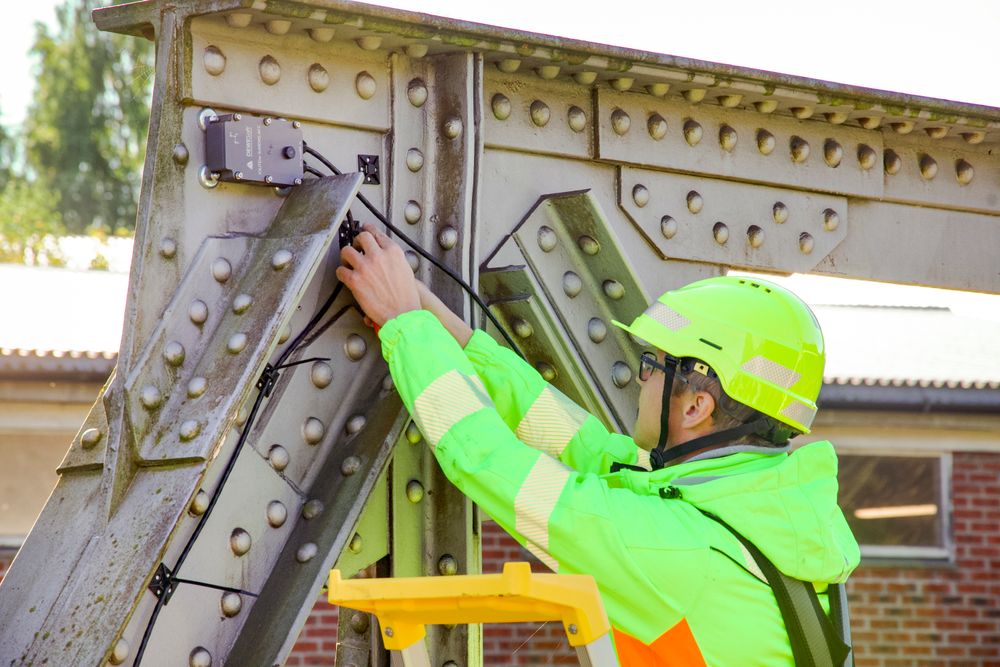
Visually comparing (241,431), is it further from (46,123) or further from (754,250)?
(46,123)

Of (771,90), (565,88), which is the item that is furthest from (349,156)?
(771,90)

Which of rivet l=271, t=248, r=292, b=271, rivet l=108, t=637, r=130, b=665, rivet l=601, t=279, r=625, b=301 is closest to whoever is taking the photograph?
rivet l=108, t=637, r=130, b=665

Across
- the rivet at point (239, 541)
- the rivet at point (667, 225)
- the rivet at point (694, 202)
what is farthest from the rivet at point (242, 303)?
the rivet at point (694, 202)

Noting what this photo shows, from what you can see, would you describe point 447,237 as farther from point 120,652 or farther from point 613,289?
point 120,652

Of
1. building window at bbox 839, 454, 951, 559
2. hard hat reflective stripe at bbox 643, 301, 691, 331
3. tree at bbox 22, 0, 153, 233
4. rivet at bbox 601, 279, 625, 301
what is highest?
tree at bbox 22, 0, 153, 233

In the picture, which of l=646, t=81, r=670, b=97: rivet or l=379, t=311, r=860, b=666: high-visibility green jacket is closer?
l=379, t=311, r=860, b=666: high-visibility green jacket

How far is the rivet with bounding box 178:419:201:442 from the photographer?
9.92 ft

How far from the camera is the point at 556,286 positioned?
3922 millimetres

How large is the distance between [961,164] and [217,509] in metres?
2.64

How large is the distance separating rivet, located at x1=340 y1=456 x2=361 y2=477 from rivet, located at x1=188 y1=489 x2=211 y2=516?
1.13 ft

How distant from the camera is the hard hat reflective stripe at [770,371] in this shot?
360cm

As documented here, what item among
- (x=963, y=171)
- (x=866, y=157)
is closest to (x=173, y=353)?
(x=866, y=157)

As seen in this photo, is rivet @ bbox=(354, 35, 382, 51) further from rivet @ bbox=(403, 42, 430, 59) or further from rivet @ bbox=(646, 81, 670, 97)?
rivet @ bbox=(646, 81, 670, 97)

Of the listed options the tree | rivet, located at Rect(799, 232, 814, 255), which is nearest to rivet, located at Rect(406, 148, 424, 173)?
rivet, located at Rect(799, 232, 814, 255)
